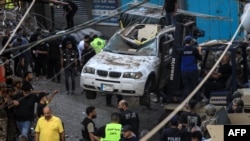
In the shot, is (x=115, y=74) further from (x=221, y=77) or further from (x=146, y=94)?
(x=221, y=77)

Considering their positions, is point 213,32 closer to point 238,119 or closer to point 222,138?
point 238,119

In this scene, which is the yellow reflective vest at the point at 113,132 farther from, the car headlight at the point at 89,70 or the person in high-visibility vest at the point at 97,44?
the person in high-visibility vest at the point at 97,44

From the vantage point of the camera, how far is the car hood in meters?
17.0

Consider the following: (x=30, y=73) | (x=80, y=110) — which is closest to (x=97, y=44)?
(x=80, y=110)

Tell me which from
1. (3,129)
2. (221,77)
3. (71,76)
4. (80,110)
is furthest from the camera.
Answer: (71,76)

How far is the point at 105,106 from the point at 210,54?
315cm

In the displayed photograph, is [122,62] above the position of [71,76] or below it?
above

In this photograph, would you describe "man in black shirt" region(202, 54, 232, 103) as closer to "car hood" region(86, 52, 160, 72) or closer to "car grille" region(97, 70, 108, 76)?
"car hood" region(86, 52, 160, 72)

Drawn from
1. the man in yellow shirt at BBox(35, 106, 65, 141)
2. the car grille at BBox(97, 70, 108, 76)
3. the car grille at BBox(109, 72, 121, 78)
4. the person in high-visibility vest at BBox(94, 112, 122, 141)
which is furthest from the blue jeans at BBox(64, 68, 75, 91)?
the person in high-visibility vest at BBox(94, 112, 122, 141)

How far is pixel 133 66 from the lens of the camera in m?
17.0

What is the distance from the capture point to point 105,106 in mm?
18312

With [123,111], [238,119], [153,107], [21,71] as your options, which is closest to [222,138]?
[238,119]

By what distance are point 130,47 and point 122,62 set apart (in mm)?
796

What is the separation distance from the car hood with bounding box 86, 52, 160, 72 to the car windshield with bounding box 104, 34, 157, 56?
19cm
